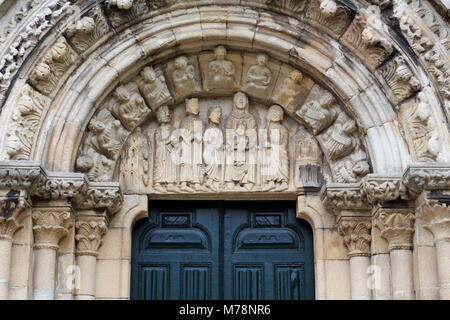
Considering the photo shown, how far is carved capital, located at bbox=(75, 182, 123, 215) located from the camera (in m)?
9.12

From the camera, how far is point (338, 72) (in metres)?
9.39

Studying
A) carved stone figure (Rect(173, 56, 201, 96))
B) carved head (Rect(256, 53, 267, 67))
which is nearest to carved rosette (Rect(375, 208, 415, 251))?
carved head (Rect(256, 53, 267, 67))

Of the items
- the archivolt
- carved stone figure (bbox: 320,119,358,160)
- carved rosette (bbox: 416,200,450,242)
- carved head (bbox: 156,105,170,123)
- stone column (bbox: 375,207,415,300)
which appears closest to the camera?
carved rosette (bbox: 416,200,450,242)

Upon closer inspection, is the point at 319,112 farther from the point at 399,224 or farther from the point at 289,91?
the point at 399,224

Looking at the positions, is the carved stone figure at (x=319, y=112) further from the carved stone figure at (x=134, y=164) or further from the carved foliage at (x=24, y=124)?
the carved foliage at (x=24, y=124)

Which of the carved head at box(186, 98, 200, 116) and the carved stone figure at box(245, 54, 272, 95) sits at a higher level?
the carved stone figure at box(245, 54, 272, 95)

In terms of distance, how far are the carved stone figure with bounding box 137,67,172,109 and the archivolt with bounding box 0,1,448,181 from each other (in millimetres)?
127

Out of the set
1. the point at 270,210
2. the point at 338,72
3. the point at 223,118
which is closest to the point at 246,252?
the point at 270,210

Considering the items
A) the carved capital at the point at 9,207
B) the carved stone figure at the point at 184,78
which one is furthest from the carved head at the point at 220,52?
the carved capital at the point at 9,207

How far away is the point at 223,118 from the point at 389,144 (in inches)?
76.5

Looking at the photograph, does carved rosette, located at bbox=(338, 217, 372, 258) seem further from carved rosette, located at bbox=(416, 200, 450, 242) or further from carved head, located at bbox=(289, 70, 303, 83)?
carved head, located at bbox=(289, 70, 303, 83)

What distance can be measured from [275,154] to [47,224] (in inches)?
101

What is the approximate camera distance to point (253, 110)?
33.0 ft
